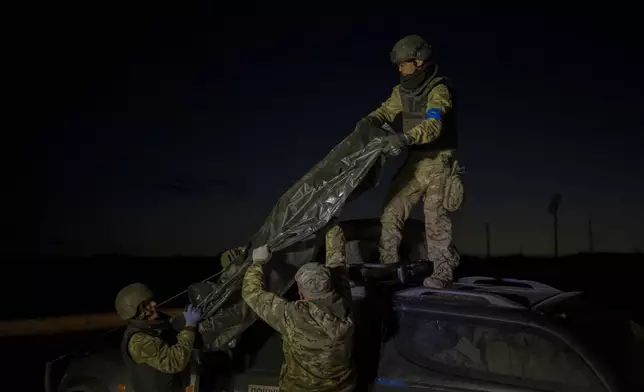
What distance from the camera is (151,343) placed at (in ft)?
14.3

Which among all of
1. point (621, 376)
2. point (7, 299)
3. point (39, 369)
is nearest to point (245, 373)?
point (621, 376)

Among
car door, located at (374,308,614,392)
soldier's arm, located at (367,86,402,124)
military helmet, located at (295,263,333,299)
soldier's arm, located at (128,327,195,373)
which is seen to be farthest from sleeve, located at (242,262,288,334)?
soldier's arm, located at (367,86,402,124)

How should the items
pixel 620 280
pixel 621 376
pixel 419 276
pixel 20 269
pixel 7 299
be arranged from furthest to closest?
pixel 20 269 < pixel 620 280 < pixel 7 299 < pixel 419 276 < pixel 621 376

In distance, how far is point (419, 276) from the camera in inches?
199

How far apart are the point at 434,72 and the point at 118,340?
10.8 feet

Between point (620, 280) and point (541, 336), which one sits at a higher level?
point (541, 336)

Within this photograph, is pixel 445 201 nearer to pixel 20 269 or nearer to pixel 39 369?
pixel 39 369

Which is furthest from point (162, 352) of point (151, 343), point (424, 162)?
point (424, 162)

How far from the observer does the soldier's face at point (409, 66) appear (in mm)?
5070

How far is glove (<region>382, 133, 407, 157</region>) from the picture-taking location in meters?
4.55

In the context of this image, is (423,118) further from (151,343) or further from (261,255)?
(151,343)

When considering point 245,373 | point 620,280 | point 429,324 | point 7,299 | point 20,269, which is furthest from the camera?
point 20,269

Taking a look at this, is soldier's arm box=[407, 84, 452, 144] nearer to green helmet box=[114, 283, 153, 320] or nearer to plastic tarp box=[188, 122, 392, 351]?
plastic tarp box=[188, 122, 392, 351]

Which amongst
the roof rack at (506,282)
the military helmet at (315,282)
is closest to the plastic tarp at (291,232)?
the military helmet at (315,282)
